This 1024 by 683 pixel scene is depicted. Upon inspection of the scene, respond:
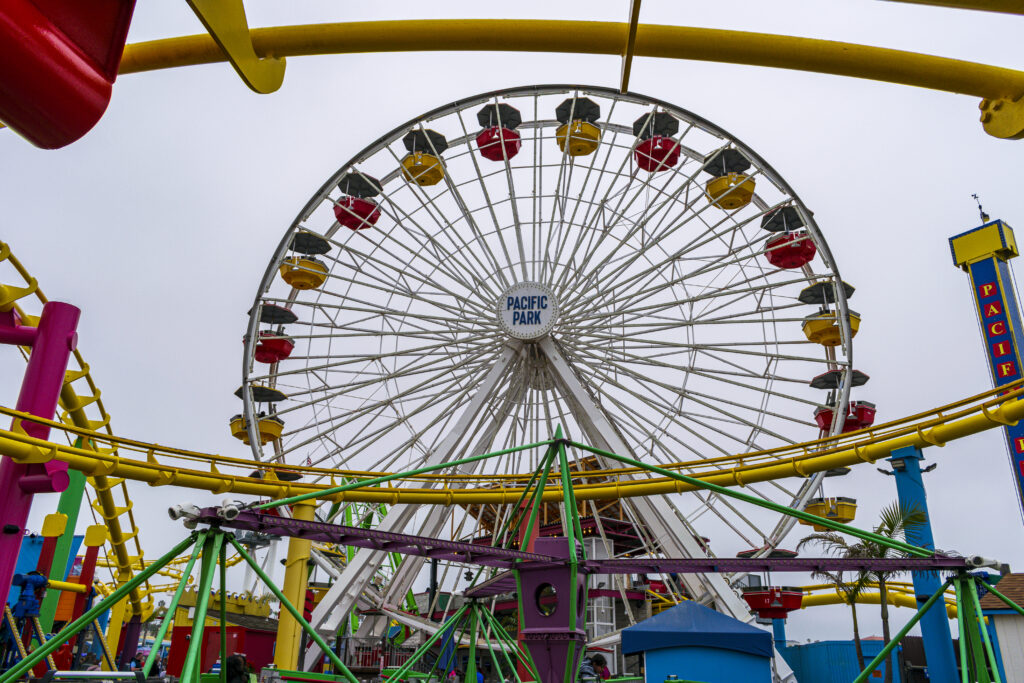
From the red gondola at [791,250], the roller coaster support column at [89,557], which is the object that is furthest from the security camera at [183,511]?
the red gondola at [791,250]

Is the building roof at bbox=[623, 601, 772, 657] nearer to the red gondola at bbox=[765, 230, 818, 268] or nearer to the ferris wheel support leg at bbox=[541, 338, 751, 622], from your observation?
the ferris wheel support leg at bbox=[541, 338, 751, 622]

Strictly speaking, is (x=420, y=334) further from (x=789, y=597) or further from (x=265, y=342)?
(x=789, y=597)

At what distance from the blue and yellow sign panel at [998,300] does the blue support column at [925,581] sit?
21.5ft

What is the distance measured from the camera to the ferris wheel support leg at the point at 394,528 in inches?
624

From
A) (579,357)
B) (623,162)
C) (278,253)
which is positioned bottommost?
(579,357)

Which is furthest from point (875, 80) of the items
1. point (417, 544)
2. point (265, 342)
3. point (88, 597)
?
point (88, 597)

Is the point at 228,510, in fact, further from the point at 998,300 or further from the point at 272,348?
the point at 998,300

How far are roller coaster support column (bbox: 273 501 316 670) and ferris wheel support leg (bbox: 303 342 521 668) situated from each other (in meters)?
1.00

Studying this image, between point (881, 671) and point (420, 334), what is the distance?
56.6 ft

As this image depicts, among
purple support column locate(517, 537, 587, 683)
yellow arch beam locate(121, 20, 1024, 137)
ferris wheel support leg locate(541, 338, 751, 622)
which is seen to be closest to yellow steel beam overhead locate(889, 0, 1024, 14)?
yellow arch beam locate(121, 20, 1024, 137)

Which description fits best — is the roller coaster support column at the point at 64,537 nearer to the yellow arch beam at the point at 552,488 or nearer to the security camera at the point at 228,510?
the yellow arch beam at the point at 552,488

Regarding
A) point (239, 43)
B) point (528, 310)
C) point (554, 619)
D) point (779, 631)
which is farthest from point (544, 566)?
point (779, 631)

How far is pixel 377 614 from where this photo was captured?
19.1 meters

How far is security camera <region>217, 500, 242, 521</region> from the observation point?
19.0 ft
